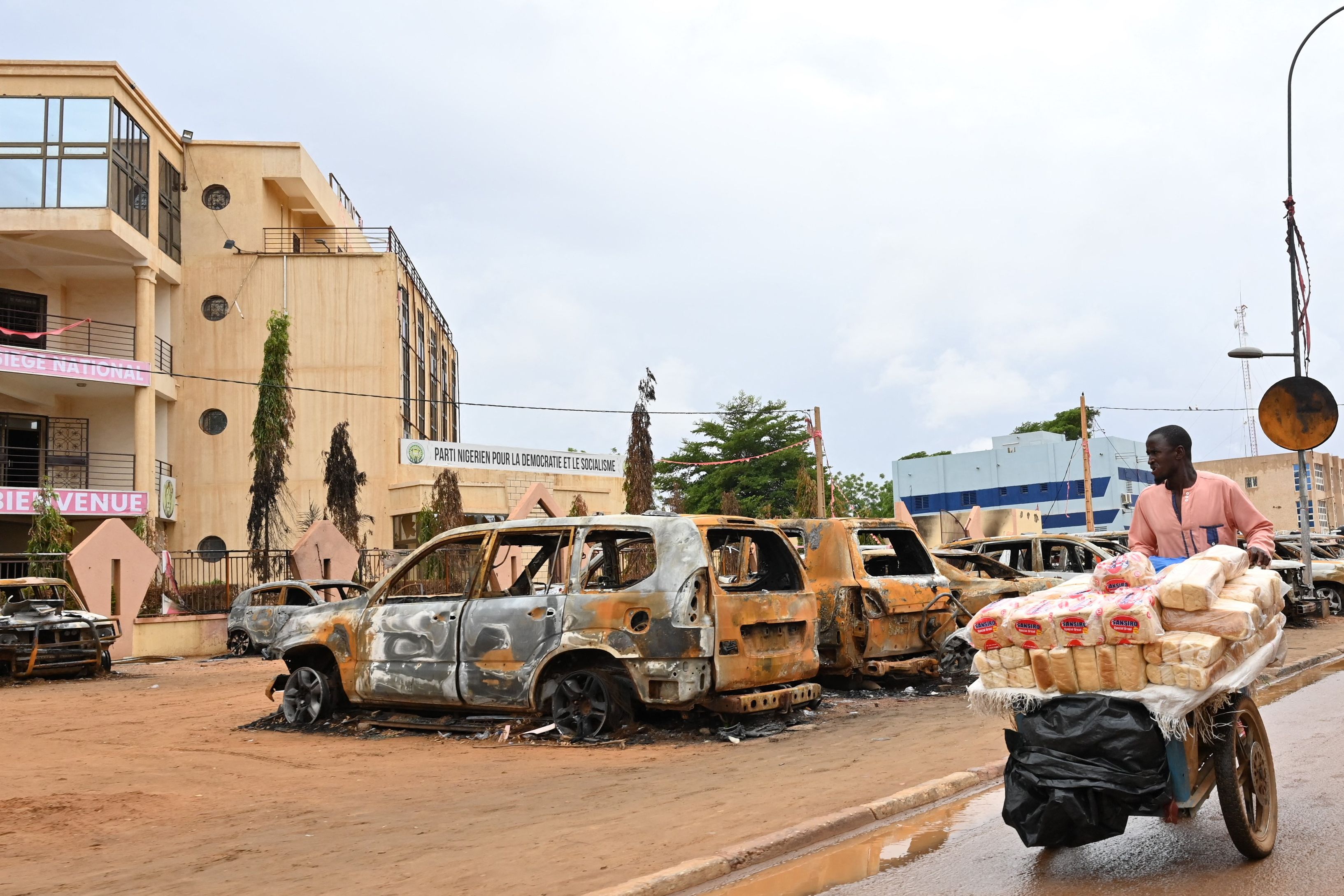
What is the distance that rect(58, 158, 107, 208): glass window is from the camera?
32125 mm

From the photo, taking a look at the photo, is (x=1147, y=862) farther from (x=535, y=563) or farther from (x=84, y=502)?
(x=84, y=502)

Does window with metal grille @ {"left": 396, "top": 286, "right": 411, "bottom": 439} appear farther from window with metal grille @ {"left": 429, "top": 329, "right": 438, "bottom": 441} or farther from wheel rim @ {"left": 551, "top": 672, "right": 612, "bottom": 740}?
wheel rim @ {"left": 551, "top": 672, "right": 612, "bottom": 740}

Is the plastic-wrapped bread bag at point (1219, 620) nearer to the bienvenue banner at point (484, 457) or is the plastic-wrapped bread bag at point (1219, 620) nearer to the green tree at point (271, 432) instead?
the green tree at point (271, 432)

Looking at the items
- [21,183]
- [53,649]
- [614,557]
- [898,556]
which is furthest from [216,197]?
[614,557]

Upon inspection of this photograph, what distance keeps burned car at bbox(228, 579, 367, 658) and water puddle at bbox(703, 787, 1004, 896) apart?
16982 mm

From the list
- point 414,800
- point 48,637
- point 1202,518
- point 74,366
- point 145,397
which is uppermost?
point 74,366

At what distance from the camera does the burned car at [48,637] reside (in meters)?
17.7

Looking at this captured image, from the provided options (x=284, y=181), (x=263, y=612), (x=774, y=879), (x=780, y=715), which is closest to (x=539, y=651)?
(x=780, y=715)

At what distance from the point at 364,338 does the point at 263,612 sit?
54.6 feet

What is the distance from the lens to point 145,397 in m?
34.3

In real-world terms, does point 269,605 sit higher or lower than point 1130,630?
lower

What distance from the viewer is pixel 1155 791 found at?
182 inches

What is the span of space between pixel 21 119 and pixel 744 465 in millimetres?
38863

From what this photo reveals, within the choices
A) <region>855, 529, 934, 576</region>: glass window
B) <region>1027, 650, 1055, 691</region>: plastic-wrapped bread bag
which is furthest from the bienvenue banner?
<region>1027, 650, 1055, 691</region>: plastic-wrapped bread bag
